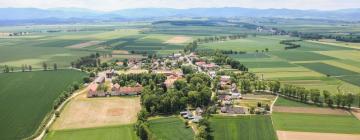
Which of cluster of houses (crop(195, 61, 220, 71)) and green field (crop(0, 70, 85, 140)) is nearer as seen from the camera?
green field (crop(0, 70, 85, 140))

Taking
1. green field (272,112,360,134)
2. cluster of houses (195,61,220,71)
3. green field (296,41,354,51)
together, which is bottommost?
green field (272,112,360,134)

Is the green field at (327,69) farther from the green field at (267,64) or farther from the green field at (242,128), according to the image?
the green field at (242,128)

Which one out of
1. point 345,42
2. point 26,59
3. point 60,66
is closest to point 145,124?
point 60,66

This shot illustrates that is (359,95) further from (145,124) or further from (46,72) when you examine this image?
(46,72)

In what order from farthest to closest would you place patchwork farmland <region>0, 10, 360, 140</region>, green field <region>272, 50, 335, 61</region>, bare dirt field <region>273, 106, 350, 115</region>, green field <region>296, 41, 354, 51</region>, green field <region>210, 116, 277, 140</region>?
green field <region>296, 41, 354, 51</region>, green field <region>272, 50, 335, 61</region>, bare dirt field <region>273, 106, 350, 115</region>, patchwork farmland <region>0, 10, 360, 140</region>, green field <region>210, 116, 277, 140</region>

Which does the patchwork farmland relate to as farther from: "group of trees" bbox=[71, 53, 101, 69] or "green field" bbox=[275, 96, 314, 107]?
"group of trees" bbox=[71, 53, 101, 69]

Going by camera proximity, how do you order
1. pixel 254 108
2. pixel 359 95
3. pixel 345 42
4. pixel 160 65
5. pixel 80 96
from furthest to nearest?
pixel 345 42 < pixel 160 65 < pixel 80 96 < pixel 359 95 < pixel 254 108

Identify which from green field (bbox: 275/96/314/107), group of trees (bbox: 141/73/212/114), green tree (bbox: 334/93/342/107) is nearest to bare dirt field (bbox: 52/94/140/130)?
group of trees (bbox: 141/73/212/114)
